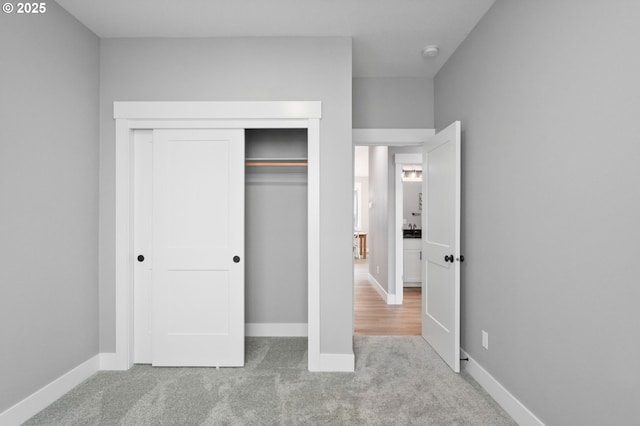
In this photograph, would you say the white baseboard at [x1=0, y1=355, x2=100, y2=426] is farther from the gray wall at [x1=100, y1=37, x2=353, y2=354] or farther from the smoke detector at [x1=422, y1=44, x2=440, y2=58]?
the smoke detector at [x1=422, y1=44, x2=440, y2=58]

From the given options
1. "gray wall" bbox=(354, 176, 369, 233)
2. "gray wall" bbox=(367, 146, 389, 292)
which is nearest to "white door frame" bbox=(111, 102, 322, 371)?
"gray wall" bbox=(367, 146, 389, 292)

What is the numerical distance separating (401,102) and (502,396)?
9.42 feet

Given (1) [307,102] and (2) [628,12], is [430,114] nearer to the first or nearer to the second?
(1) [307,102]

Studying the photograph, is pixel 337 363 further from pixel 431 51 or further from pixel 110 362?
pixel 431 51

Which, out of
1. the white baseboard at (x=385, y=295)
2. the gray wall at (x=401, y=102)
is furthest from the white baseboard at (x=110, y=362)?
the white baseboard at (x=385, y=295)

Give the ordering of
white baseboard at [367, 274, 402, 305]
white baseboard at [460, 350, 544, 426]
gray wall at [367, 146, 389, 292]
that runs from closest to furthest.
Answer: white baseboard at [460, 350, 544, 426], white baseboard at [367, 274, 402, 305], gray wall at [367, 146, 389, 292]

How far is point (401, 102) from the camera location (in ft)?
12.3

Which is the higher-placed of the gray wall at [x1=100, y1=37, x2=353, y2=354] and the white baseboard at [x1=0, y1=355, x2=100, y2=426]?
the gray wall at [x1=100, y1=37, x2=353, y2=354]

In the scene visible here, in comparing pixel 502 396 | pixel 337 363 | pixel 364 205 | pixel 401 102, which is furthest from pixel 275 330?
pixel 364 205

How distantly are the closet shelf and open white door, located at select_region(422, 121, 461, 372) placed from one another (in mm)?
1288

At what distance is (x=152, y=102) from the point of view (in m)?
2.91

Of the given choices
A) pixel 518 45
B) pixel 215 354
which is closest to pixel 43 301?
pixel 215 354

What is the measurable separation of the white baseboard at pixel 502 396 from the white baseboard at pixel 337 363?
0.98 m

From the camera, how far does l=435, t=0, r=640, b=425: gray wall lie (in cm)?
146
